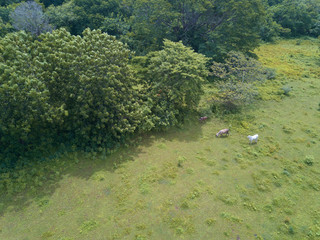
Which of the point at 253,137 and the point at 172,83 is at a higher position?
the point at 172,83

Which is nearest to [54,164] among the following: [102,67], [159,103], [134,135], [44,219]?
[44,219]

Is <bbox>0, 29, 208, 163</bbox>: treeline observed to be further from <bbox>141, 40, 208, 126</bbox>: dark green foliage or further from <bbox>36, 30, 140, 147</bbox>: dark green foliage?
<bbox>141, 40, 208, 126</bbox>: dark green foliage

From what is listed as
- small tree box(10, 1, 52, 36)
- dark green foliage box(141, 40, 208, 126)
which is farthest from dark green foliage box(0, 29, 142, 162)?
small tree box(10, 1, 52, 36)

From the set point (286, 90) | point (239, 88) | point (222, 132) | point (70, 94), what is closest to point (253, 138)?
point (222, 132)

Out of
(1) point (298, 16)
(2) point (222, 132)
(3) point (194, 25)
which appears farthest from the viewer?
(1) point (298, 16)

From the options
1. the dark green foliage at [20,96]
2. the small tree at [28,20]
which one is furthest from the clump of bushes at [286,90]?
the small tree at [28,20]

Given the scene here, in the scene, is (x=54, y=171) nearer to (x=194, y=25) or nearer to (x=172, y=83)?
(x=172, y=83)
